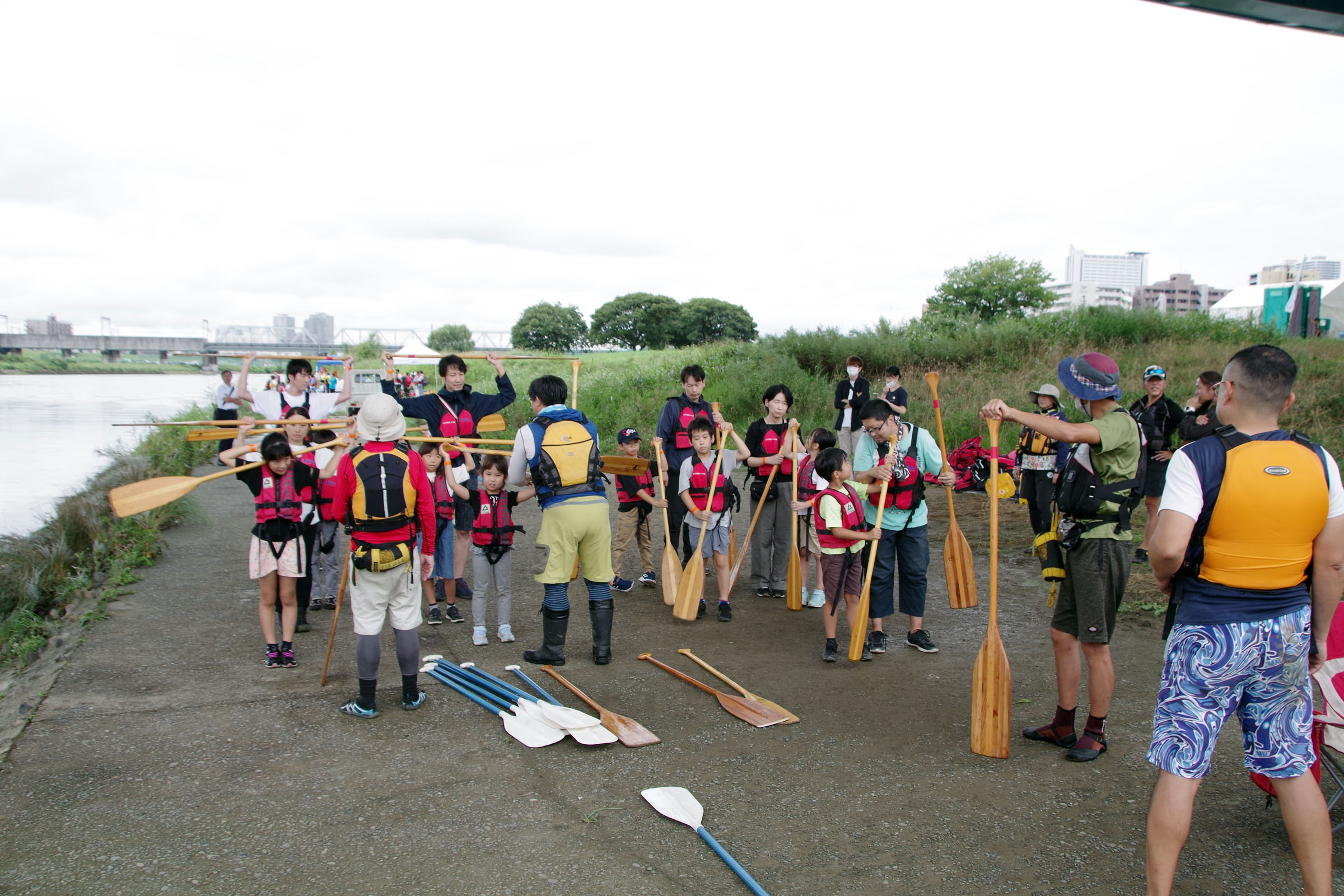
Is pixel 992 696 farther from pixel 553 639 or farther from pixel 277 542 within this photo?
pixel 277 542

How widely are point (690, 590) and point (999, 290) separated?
124 feet

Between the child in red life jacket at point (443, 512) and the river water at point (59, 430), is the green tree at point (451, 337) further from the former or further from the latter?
the child in red life jacket at point (443, 512)

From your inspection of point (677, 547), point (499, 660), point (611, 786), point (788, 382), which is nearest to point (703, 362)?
point (788, 382)

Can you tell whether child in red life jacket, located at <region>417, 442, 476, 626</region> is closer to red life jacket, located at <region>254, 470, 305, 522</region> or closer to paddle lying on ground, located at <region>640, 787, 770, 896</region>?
red life jacket, located at <region>254, 470, 305, 522</region>

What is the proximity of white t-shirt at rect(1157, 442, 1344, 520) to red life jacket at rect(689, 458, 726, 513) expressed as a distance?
4.23m

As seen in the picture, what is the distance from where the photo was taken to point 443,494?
639cm

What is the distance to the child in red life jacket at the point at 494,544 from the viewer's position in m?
5.86

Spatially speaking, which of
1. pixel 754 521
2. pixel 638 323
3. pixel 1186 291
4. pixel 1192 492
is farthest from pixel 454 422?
pixel 1186 291

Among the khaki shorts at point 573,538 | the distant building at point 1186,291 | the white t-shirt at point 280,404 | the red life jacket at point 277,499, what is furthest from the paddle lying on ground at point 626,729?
the distant building at point 1186,291

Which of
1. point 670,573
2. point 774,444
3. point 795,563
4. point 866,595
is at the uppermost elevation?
point 774,444

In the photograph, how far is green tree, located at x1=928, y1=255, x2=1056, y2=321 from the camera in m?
38.7

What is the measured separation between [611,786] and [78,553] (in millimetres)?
8343

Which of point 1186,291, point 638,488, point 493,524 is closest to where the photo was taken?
point 493,524

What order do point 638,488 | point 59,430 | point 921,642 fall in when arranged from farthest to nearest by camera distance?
point 59,430 < point 638,488 < point 921,642
